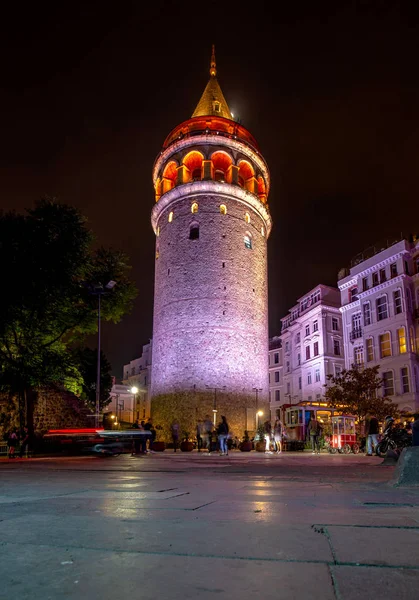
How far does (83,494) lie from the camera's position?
207 inches

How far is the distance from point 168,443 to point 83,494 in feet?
81.9

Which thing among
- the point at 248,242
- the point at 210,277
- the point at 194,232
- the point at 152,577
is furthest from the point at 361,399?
the point at 152,577

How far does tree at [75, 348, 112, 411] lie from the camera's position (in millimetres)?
25203

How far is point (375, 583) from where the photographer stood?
197 centimetres

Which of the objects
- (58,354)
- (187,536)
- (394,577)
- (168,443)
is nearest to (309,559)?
(394,577)

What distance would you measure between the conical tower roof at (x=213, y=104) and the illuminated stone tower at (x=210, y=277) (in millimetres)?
2269

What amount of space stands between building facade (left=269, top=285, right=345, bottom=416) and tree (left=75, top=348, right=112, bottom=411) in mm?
17192

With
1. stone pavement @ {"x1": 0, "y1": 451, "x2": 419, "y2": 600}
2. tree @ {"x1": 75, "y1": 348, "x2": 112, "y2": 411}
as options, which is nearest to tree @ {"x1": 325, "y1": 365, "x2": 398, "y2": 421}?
tree @ {"x1": 75, "y1": 348, "x2": 112, "y2": 411}

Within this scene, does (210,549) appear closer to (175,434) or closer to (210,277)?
(175,434)

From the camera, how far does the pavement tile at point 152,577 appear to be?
1904mm

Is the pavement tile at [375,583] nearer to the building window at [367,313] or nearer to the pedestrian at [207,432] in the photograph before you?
the pedestrian at [207,432]

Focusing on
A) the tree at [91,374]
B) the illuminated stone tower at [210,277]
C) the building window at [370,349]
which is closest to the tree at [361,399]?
the illuminated stone tower at [210,277]

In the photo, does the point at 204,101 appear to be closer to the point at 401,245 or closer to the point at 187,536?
the point at 401,245

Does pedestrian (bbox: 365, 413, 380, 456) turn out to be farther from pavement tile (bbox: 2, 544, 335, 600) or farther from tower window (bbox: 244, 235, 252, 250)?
tower window (bbox: 244, 235, 252, 250)
